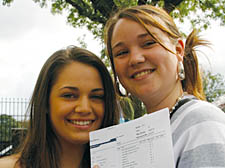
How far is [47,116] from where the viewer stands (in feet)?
8.21

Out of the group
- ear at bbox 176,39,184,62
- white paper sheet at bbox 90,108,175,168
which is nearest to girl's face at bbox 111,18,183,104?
ear at bbox 176,39,184,62

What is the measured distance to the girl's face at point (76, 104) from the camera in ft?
7.27

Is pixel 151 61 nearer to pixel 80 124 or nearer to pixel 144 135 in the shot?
pixel 144 135

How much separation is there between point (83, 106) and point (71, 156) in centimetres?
53

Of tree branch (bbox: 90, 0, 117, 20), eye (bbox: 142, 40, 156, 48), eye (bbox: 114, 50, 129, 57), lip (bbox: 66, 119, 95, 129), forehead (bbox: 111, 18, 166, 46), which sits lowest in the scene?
lip (bbox: 66, 119, 95, 129)

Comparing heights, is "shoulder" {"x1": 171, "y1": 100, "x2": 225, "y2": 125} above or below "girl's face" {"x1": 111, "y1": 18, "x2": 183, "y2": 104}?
below

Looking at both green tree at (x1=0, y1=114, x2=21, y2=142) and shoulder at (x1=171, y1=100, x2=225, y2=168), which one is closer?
shoulder at (x1=171, y1=100, x2=225, y2=168)

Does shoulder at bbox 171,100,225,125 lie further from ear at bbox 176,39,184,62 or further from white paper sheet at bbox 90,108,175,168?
ear at bbox 176,39,184,62

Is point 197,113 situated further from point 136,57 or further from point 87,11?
point 87,11

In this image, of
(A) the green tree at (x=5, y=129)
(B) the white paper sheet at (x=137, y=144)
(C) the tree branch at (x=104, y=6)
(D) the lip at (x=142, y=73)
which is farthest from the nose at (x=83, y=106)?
(A) the green tree at (x=5, y=129)

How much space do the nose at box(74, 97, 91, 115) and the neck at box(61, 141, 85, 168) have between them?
16.7 inches

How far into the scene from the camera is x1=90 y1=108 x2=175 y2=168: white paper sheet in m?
1.30

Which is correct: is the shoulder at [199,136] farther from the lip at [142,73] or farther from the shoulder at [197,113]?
the lip at [142,73]

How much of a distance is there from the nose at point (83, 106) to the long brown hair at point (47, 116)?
259 millimetres
